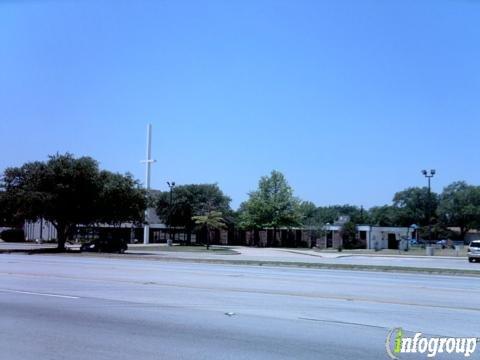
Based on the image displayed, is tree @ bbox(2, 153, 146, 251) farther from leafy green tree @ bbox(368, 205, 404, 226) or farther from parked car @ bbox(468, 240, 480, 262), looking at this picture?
leafy green tree @ bbox(368, 205, 404, 226)

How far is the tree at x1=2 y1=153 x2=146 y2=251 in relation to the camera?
1715 inches

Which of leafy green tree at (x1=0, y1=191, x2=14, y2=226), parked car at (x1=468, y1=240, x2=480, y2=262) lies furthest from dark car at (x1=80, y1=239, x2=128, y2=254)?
parked car at (x1=468, y1=240, x2=480, y2=262)

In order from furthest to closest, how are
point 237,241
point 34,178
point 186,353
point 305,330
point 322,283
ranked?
point 237,241, point 34,178, point 322,283, point 305,330, point 186,353

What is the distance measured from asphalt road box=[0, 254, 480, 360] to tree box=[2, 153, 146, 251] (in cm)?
2621

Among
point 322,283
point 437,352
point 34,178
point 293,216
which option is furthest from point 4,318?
point 293,216

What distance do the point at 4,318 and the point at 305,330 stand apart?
19.4ft

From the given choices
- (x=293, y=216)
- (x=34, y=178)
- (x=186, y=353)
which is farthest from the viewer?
(x=293, y=216)

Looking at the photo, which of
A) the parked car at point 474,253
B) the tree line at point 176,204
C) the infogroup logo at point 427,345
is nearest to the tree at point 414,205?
the tree line at point 176,204

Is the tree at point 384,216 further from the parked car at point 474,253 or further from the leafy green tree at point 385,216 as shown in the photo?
the parked car at point 474,253

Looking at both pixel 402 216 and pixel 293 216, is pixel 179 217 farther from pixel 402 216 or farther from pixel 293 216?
pixel 402 216

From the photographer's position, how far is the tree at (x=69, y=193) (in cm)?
4356

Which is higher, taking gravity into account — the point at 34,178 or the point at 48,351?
the point at 34,178

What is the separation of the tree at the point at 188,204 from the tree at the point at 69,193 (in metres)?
30.4

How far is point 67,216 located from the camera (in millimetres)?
46094
